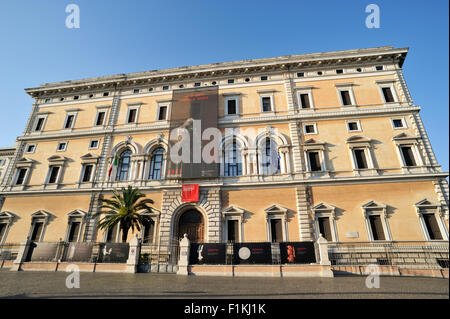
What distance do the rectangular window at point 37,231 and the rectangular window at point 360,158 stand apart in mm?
26596

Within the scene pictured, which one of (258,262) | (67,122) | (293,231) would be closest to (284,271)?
(258,262)

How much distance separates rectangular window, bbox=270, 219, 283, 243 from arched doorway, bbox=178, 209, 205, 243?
17.5 ft

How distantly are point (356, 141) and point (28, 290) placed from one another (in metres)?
21.3

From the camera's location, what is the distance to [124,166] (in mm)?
21078

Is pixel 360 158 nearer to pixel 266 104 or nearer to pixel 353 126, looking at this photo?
pixel 353 126

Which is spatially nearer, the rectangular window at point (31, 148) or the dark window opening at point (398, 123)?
the dark window opening at point (398, 123)

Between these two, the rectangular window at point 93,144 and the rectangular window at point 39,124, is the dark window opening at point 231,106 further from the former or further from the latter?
the rectangular window at point 39,124

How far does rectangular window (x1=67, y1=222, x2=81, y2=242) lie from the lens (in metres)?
18.8

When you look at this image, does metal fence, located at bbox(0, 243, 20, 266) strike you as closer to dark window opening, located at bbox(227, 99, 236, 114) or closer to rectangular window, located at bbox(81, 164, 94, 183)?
rectangular window, located at bbox(81, 164, 94, 183)

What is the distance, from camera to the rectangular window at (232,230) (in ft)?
56.3

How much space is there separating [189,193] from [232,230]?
4.47 meters

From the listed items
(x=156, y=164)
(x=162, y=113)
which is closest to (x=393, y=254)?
(x=156, y=164)

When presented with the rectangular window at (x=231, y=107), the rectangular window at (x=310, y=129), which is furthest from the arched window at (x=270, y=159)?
the rectangular window at (x=231, y=107)

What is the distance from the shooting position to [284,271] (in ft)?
39.4
